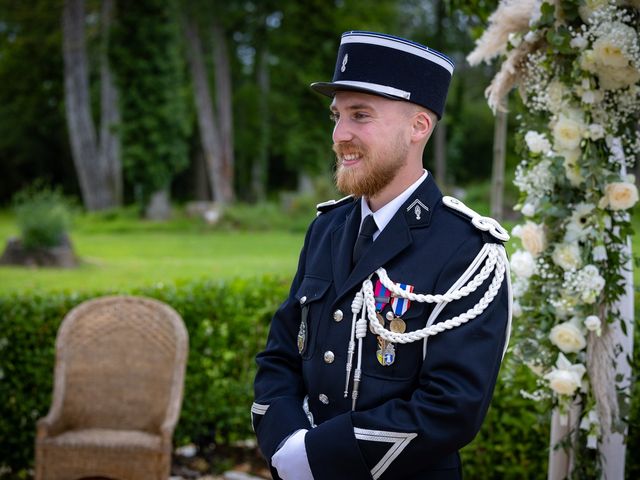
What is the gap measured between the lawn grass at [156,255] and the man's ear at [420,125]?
468cm

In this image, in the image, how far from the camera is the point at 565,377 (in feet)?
9.71

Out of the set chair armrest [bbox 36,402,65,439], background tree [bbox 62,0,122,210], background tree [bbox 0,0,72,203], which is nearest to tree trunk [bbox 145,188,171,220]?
background tree [bbox 62,0,122,210]

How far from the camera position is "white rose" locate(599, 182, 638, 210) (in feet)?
9.53

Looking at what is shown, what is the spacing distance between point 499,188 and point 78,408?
9.34ft

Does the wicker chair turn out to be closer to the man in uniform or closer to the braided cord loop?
the man in uniform

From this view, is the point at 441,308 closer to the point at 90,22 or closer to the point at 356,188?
the point at 356,188

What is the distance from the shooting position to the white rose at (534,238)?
3096 mm

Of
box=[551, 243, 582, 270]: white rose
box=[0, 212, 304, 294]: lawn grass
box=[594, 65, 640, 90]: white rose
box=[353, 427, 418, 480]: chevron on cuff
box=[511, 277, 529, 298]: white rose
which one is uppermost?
box=[594, 65, 640, 90]: white rose

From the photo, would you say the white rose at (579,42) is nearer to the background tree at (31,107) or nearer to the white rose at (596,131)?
the white rose at (596,131)

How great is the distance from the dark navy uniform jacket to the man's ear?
0.50ft

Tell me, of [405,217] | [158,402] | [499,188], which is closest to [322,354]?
[405,217]

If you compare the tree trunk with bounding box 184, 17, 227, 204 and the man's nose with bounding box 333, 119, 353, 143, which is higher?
the tree trunk with bounding box 184, 17, 227, 204

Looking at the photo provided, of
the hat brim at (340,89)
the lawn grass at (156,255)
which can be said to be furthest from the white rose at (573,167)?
the lawn grass at (156,255)

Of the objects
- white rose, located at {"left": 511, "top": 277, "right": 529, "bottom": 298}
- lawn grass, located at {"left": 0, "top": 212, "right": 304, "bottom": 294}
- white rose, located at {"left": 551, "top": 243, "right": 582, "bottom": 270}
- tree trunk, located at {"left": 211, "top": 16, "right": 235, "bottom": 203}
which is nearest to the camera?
white rose, located at {"left": 551, "top": 243, "right": 582, "bottom": 270}
